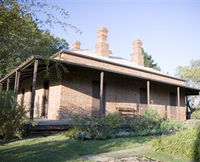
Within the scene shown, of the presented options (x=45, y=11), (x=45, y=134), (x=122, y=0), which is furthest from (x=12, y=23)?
(x=45, y=134)

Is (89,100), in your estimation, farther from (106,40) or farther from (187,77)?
(187,77)

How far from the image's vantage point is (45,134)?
773 cm

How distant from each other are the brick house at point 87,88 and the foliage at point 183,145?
481cm

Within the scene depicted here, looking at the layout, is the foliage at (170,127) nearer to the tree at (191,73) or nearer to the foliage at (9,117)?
the foliage at (9,117)

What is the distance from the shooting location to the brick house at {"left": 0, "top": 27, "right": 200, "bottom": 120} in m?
10.5

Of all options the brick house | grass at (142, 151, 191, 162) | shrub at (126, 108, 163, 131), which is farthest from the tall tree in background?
shrub at (126, 108, 163, 131)

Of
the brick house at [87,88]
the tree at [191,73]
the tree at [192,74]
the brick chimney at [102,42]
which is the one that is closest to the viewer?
the brick house at [87,88]

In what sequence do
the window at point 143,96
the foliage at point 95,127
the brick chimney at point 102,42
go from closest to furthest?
the foliage at point 95,127, the window at point 143,96, the brick chimney at point 102,42

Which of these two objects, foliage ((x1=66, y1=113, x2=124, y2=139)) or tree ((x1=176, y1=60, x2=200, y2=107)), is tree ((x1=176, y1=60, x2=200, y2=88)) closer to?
tree ((x1=176, y1=60, x2=200, y2=107))

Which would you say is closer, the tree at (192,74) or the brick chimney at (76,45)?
the brick chimney at (76,45)

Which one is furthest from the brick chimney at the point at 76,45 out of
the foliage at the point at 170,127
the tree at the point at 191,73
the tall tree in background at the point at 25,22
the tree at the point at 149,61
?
the tree at the point at 149,61

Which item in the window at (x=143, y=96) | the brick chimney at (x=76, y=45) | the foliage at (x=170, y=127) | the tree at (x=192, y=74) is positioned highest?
the brick chimney at (x=76, y=45)

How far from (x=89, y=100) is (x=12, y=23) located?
8481mm

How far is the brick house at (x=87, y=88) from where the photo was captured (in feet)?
34.3
